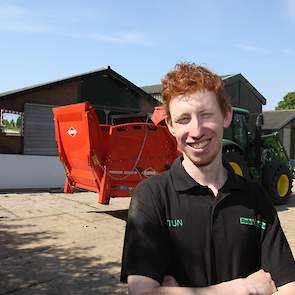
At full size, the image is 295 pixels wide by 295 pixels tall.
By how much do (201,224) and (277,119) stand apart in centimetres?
3522

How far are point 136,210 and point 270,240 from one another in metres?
0.55

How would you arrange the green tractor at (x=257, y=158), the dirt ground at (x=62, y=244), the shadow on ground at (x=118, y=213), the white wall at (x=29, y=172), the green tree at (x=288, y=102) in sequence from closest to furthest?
the dirt ground at (x=62, y=244), the shadow on ground at (x=118, y=213), the green tractor at (x=257, y=158), the white wall at (x=29, y=172), the green tree at (x=288, y=102)

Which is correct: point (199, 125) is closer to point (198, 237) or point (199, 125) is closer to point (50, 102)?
point (198, 237)

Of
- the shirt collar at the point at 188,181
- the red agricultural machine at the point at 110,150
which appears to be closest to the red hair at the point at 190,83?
the shirt collar at the point at 188,181

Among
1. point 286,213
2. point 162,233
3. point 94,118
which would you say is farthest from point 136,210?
point 286,213

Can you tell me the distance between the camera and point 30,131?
17078 mm

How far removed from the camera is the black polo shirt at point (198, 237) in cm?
178

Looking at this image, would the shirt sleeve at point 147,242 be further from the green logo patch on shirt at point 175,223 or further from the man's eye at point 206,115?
the man's eye at point 206,115

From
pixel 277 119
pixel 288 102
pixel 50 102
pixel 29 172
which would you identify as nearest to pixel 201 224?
pixel 29 172

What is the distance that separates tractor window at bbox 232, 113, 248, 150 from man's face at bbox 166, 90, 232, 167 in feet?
34.3

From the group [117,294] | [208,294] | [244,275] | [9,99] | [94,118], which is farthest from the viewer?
[9,99]

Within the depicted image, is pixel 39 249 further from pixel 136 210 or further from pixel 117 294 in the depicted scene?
pixel 136 210

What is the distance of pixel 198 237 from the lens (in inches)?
70.6

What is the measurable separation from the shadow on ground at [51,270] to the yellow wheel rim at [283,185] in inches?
286
